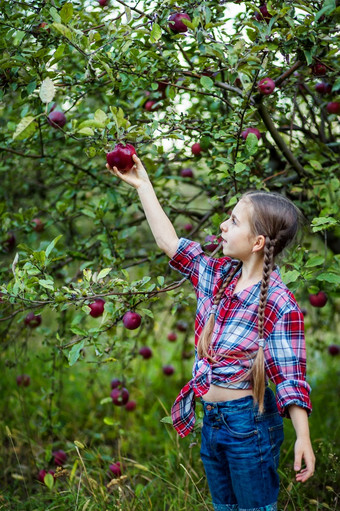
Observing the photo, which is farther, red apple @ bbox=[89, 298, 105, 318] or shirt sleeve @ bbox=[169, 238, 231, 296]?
red apple @ bbox=[89, 298, 105, 318]

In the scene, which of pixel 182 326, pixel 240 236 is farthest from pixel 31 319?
pixel 240 236

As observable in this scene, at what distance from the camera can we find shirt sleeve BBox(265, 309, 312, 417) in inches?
58.4

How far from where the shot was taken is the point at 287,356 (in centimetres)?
151

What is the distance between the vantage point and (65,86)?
208 centimetres

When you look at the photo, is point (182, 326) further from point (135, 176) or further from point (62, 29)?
point (62, 29)

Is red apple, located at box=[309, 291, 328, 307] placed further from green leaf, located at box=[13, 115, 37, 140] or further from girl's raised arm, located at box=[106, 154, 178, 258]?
green leaf, located at box=[13, 115, 37, 140]

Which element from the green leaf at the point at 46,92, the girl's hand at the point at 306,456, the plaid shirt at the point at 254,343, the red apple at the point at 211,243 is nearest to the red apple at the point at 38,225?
the red apple at the point at 211,243

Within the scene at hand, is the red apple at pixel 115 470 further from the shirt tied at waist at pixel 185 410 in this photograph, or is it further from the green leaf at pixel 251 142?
the green leaf at pixel 251 142

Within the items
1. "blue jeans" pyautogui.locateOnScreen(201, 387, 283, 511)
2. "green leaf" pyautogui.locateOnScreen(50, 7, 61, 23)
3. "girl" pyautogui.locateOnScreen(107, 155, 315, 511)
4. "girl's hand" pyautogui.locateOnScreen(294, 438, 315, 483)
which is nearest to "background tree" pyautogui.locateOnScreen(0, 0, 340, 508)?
"green leaf" pyautogui.locateOnScreen(50, 7, 61, 23)

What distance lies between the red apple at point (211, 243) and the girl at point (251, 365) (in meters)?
0.26

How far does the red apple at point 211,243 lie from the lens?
1953 mm

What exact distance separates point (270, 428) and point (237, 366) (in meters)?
0.20

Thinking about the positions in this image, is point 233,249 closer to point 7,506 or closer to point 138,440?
point 7,506

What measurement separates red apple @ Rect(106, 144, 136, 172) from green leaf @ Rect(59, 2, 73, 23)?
389 millimetres
